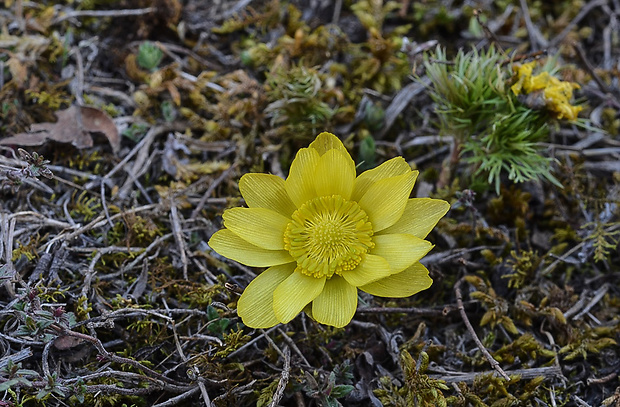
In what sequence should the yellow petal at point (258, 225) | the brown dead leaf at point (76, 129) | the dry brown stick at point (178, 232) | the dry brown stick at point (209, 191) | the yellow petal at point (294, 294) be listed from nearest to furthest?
the yellow petal at point (294, 294) < the yellow petal at point (258, 225) < the dry brown stick at point (178, 232) < the dry brown stick at point (209, 191) < the brown dead leaf at point (76, 129)

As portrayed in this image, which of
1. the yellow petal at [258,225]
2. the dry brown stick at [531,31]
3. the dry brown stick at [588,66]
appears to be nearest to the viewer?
the yellow petal at [258,225]

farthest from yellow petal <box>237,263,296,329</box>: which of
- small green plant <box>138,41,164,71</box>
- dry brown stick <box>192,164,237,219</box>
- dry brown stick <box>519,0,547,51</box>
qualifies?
dry brown stick <box>519,0,547,51</box>

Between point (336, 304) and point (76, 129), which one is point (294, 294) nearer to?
point (336, 304)

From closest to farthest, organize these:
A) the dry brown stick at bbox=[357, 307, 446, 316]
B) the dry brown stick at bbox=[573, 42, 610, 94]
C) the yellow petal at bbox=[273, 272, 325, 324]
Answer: the yellow petal at bbox=[273, 272, 325, 324], the dry brown stick at bbox=[357, 307, 446, 316], the dry brown stick at bbox=[573, 42, 610, 94]

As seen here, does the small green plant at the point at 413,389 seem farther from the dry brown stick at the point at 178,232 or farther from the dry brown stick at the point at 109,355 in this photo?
the dry brown stick at the point at 178,232

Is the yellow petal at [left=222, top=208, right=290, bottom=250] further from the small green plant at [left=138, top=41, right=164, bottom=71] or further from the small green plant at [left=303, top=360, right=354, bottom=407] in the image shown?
the small green plant at [left=138, top=41, right=164, bottom=71]

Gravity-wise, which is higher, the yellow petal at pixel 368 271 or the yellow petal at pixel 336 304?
the yellow petal at pixel 368 271

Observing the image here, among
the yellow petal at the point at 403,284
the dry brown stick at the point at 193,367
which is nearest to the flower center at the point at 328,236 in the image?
the yellow petal at the point at 403,284
